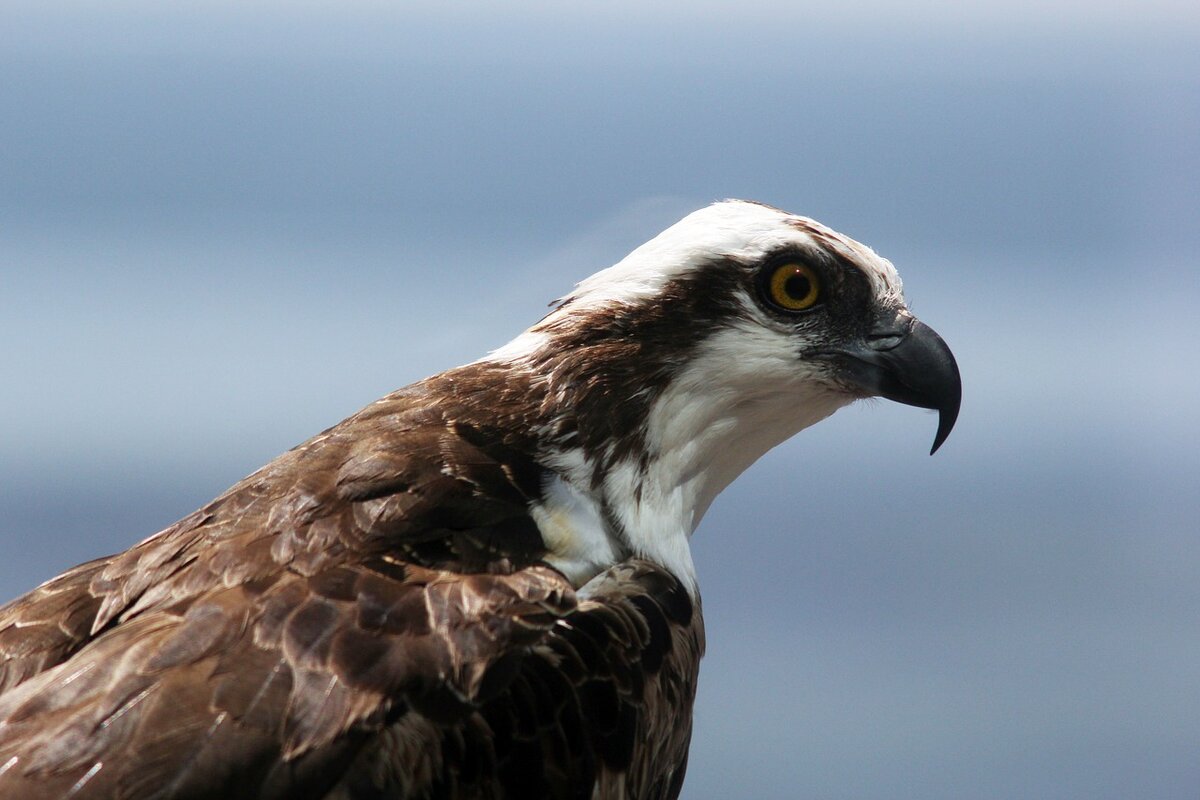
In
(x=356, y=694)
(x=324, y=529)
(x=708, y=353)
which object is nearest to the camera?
(x=356, y=694)

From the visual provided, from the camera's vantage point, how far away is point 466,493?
6.78 ft

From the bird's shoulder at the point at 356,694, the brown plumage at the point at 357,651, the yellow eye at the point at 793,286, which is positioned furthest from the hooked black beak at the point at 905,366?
the bird's shoulder at the point at 356,694

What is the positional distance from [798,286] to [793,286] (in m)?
0.01

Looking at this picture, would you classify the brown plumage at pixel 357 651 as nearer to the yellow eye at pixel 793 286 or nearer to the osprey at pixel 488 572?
the osprey at pixel 488 572

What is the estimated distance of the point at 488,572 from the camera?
1956 millimetres

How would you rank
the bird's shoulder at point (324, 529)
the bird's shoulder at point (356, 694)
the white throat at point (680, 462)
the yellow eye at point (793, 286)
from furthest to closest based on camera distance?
the yellow eye at point (793, 286) → the white throat at point (680, 462) → the bird's shoulder at point (324, 529) → the bird's shoulder at point (356, 694)

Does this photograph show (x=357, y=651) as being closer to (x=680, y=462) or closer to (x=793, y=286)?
(x=680, y=462)

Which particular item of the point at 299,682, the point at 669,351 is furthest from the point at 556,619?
the point at 669,351

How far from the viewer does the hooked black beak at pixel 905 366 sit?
2330 mm

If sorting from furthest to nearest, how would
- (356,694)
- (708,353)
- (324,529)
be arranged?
(708,353), (324,529), (356,694)

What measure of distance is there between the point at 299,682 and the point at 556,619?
0.38 metres

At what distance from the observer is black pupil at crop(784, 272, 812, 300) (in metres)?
→ 2.29

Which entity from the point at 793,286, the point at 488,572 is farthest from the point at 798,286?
the point at 488,572

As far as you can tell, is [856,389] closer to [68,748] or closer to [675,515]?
[675,515]
